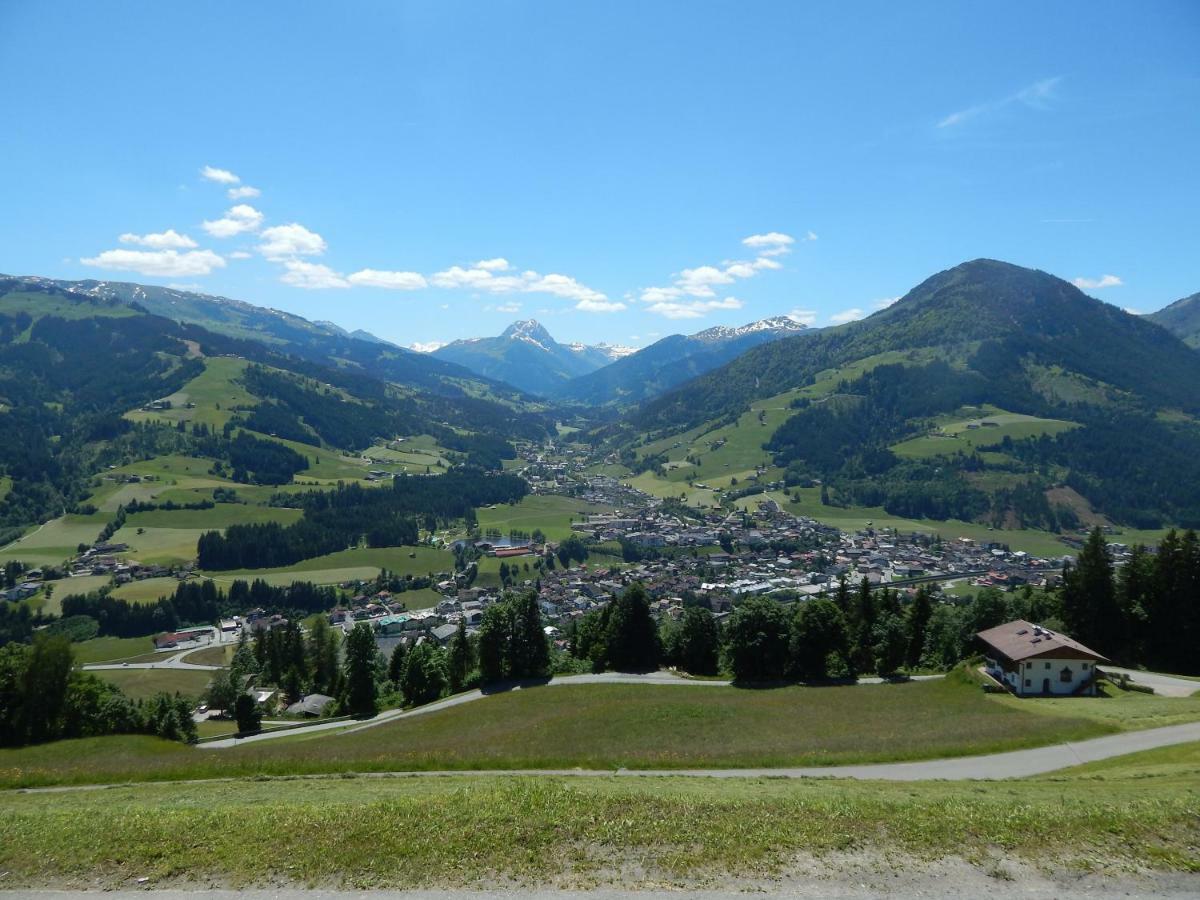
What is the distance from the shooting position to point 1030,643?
1650 inches

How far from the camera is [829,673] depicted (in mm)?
47344

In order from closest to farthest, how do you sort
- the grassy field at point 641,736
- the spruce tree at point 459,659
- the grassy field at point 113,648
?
the grassy field at point 641,736, the spruce tree at point 459,659, the grassy field at point 113,648

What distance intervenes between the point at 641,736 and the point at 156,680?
8514cm

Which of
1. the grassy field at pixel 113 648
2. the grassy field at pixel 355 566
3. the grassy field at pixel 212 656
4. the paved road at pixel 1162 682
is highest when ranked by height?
the paved road at pixel 1162 682

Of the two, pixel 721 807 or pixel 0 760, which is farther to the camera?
pixel 0 760

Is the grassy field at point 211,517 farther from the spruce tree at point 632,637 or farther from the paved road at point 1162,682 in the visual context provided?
A: the paved road at point 1162,682

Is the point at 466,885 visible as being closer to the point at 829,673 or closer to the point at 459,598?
the point at 829,673

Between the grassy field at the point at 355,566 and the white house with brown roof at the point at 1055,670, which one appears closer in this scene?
the white house with brown roof at the point at 1055,670

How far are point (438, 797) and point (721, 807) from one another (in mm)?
→ 7593

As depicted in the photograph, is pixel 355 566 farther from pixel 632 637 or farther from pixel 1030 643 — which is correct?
pixel 1030 643

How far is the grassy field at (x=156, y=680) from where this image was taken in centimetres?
→ 8125

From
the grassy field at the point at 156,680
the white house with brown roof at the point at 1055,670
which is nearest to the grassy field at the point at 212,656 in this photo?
the grassy field at the point at 156,680

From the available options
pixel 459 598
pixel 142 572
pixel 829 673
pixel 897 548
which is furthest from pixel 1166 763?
pixel 142 572

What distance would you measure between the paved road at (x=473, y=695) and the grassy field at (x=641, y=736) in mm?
2441
